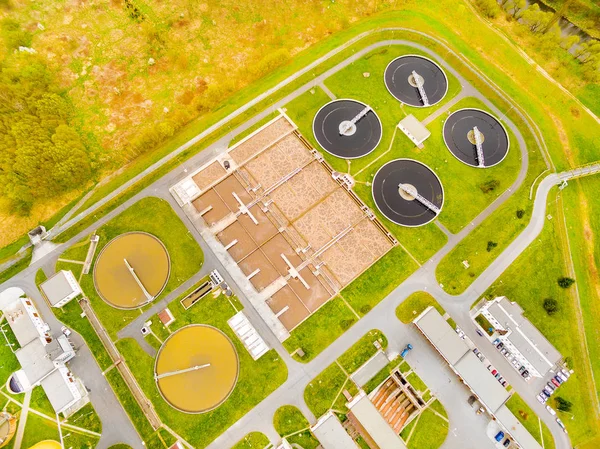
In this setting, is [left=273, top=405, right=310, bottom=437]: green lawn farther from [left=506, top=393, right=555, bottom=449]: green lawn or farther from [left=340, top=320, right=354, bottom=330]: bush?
[left=506, top=393, right=555, bottom=449]: green lawn

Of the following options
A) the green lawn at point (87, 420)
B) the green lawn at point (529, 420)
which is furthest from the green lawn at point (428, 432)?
the green lawn at point (87, 420)

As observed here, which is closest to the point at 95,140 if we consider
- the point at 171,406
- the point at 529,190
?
the point at 171,406

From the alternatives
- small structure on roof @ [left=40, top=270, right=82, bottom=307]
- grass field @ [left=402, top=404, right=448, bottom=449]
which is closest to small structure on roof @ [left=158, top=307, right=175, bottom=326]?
small structure on roof @ [left=40, top=270, right=82, bottom=307]

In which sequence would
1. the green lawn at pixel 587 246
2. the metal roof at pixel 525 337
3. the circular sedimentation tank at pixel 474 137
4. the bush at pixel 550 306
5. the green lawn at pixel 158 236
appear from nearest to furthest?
the metal roof at pixel 525 337
the green lawn at pixel 158 236
the bush at pixel 550 306
the green lawn at pixel 587 246
the circular sedimentation tank at pixel 474 137

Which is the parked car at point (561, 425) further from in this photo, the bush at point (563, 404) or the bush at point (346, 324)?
the bush at point (346, 324)

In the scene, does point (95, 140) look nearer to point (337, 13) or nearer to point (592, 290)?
point (337, 13)

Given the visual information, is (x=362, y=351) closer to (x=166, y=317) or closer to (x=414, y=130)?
(x=166, y=317)

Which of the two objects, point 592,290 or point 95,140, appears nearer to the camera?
point 592,290
